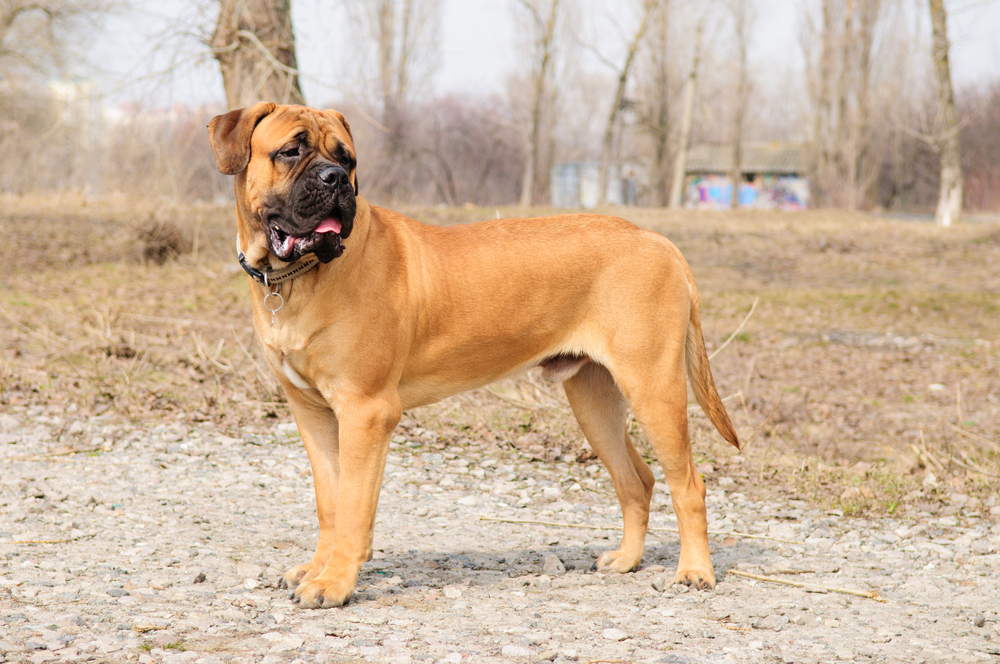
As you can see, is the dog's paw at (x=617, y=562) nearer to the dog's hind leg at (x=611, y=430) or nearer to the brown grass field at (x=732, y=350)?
the dog's hind leg at (x=611, y=430)

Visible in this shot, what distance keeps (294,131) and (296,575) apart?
1858 millimetres

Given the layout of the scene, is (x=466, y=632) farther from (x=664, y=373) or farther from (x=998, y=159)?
(x=998, y=159)

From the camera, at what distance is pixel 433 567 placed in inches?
166

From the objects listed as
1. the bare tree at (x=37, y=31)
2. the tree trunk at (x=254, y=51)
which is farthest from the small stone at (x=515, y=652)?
the bare tree at (x=37, y=31)

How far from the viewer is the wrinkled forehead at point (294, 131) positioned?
344 centimetres

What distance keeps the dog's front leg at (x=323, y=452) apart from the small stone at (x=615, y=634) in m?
1.27

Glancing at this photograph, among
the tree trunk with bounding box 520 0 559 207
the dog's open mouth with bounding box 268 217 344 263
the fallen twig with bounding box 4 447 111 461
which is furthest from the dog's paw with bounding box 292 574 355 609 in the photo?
the tree trunk with bounding box 520 0 559 207

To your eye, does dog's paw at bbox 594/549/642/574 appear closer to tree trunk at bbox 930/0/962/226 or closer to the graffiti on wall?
tree trunk at bbox 930/0/962/226

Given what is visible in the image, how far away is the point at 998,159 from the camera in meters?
49.6

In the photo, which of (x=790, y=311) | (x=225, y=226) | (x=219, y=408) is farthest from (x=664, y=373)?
(x=225, y=226)

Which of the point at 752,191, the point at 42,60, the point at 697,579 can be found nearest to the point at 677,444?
the point at 697,579

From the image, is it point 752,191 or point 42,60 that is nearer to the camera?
point 42,60

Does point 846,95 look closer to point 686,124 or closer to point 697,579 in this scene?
point 686,124

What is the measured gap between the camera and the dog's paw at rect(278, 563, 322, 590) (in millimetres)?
3713
